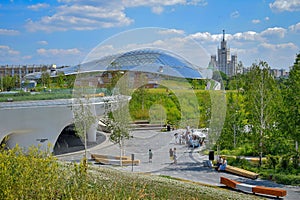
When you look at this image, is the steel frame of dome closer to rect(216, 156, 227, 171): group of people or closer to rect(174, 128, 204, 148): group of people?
rect(174, 128, 204, 148): group of people

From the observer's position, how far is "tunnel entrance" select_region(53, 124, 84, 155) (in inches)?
847

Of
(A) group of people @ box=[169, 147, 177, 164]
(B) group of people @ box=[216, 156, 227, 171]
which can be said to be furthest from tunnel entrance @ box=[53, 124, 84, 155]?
(B) group of people @ box=[216, 156, 227, 171]

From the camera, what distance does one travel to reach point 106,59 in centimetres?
1622

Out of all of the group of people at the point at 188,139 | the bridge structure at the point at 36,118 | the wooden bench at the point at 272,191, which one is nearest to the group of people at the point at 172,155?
the group of people at the point at 188,139

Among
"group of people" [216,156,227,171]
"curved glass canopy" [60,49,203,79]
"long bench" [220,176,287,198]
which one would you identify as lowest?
"long bench" [220,176,287,198]

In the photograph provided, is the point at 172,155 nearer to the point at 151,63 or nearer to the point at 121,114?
the point at 121,114

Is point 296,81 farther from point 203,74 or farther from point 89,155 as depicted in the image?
point 89,155

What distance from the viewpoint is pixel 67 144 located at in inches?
918

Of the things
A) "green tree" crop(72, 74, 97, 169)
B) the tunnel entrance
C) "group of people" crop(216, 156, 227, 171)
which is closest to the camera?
"group of people" crop(216, 156, 227, 171)

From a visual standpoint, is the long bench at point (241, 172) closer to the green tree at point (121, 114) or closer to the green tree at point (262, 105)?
the green tree at point (262, 105)

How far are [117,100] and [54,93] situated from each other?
4.99 m

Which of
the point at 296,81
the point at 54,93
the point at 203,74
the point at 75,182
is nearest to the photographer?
the point at 75,182

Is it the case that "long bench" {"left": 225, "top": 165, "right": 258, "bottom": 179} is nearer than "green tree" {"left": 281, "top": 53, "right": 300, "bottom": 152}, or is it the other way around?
"long bench" {"left": 225, "top": 165, "right": 258, "bottom": 179}

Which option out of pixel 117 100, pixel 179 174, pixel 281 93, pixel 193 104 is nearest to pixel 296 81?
pixel 281 93
